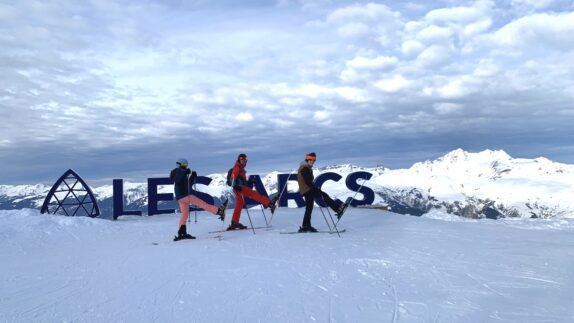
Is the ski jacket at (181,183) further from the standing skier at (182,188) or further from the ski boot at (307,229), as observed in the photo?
the ski boot at (307,229)

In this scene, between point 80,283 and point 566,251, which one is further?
point 566,251

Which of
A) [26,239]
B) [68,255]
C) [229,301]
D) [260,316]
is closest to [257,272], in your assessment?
[229,301]

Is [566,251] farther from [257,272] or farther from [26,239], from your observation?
Answer: [26,239]

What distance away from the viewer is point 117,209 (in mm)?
21109

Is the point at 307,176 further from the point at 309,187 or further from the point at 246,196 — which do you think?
the point at 246,196

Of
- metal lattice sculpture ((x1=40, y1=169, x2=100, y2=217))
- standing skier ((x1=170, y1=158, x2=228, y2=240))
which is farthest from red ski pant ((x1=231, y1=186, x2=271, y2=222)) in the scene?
metal lattice sculpture ((x1=40, y1=169, x2=100, y2=217))

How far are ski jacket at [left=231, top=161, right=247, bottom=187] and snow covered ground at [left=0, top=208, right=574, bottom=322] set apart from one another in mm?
1719

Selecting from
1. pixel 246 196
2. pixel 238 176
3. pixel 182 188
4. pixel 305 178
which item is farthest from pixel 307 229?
pixel 182 188

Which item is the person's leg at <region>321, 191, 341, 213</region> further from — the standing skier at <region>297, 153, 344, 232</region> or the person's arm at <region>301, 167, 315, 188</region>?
the person's arm at <region>301, 167, 315, 188</region>

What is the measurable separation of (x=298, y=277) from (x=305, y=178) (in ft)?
17.9

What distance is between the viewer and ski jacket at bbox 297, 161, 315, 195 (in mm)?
12719

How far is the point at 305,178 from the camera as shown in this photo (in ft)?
41.8

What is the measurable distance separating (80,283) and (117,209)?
47.6ft

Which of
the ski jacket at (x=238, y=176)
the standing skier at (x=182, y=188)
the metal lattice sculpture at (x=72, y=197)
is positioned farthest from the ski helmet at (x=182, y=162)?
the metal lattice sculpture at (x=72, y=197)
